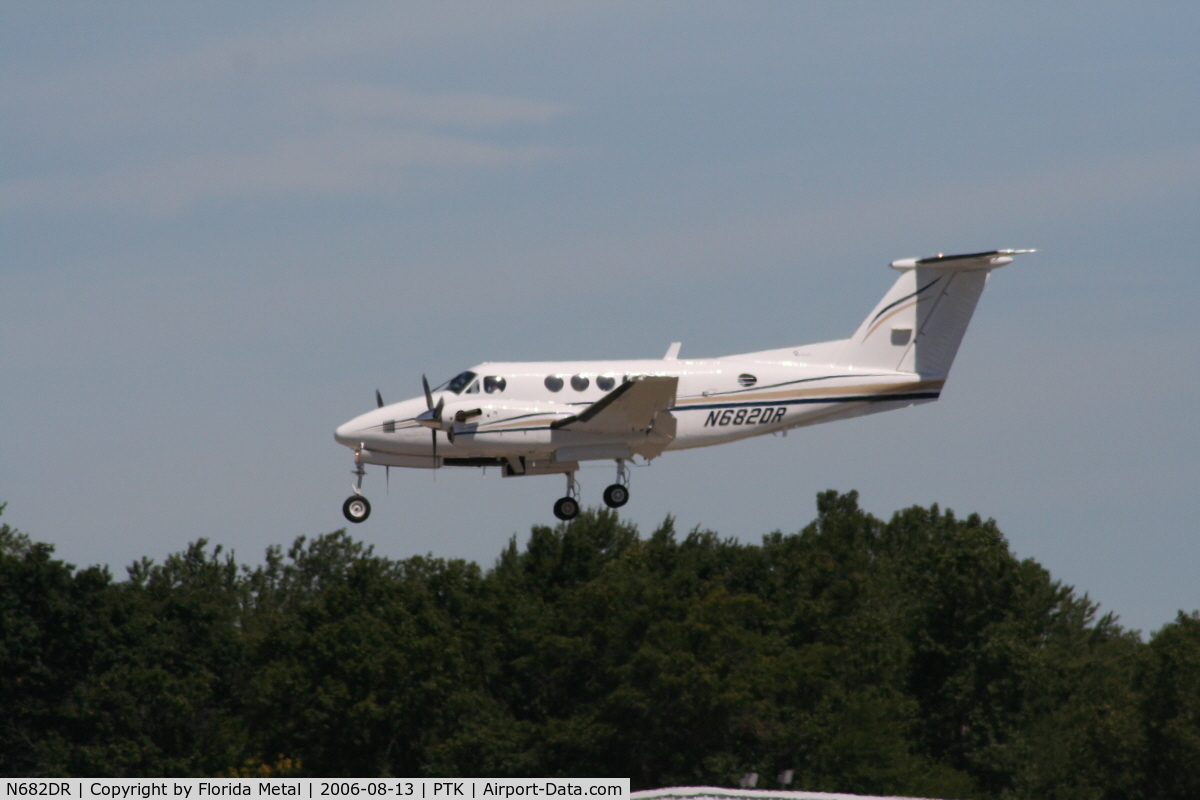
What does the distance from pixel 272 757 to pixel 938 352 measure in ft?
110

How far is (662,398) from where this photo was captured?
3881 centimetres

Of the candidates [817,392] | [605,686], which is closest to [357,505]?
[817,392]

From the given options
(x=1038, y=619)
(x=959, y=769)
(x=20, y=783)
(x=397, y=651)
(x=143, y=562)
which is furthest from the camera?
(x=143, y=562)

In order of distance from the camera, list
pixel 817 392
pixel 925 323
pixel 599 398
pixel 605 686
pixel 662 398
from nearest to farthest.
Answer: pixel 662 398
pixel 599 398
pixel 817 392
pixel 925 323
pixel 605 686

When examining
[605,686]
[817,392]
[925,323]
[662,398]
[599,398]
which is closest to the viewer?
[662,398]

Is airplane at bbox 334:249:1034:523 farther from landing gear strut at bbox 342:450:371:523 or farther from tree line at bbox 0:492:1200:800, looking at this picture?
tree line at bbox 0:492:1200:800

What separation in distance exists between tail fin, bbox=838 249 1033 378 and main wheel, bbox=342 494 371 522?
11.3 m

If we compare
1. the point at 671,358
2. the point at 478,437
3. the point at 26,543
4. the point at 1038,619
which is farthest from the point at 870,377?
the point at 26,543

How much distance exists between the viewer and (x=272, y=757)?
2571 inches

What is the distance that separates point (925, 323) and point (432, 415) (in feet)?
37.9

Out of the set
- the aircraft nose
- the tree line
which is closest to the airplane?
the aircraft nose

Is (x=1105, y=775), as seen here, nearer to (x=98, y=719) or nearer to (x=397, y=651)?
(x=397, y=651)

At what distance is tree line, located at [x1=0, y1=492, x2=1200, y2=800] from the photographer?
62562 mm
